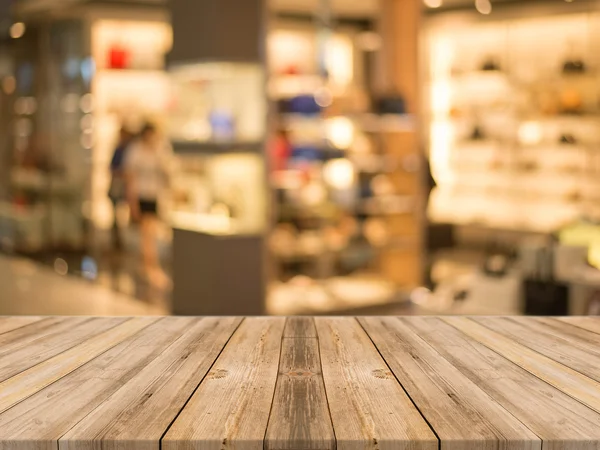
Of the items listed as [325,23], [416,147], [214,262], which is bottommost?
[214,262]

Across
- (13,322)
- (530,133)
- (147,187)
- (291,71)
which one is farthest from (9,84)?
(13,322)

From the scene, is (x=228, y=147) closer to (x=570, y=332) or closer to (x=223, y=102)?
(x=223, y=102)

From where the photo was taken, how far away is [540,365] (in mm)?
1694

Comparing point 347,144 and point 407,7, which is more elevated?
point 407,7

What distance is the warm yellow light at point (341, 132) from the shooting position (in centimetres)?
796

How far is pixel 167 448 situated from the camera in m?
1.27

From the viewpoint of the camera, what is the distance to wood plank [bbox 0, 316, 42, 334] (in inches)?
81.0

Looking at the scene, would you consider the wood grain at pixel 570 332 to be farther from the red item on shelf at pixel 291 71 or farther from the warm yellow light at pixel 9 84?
the warm yellow light at pixel 9 84

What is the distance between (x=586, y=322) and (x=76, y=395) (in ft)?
4.24

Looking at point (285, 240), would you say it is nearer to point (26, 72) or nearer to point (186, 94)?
point (186, 94)

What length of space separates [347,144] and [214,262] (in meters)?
2.20

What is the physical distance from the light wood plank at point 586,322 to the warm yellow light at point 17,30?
1121 cm

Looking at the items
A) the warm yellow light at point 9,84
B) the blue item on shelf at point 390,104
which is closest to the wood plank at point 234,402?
the blue item on shelf at point 390,104

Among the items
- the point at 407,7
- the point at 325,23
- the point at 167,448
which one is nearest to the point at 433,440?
the point at 167,448
